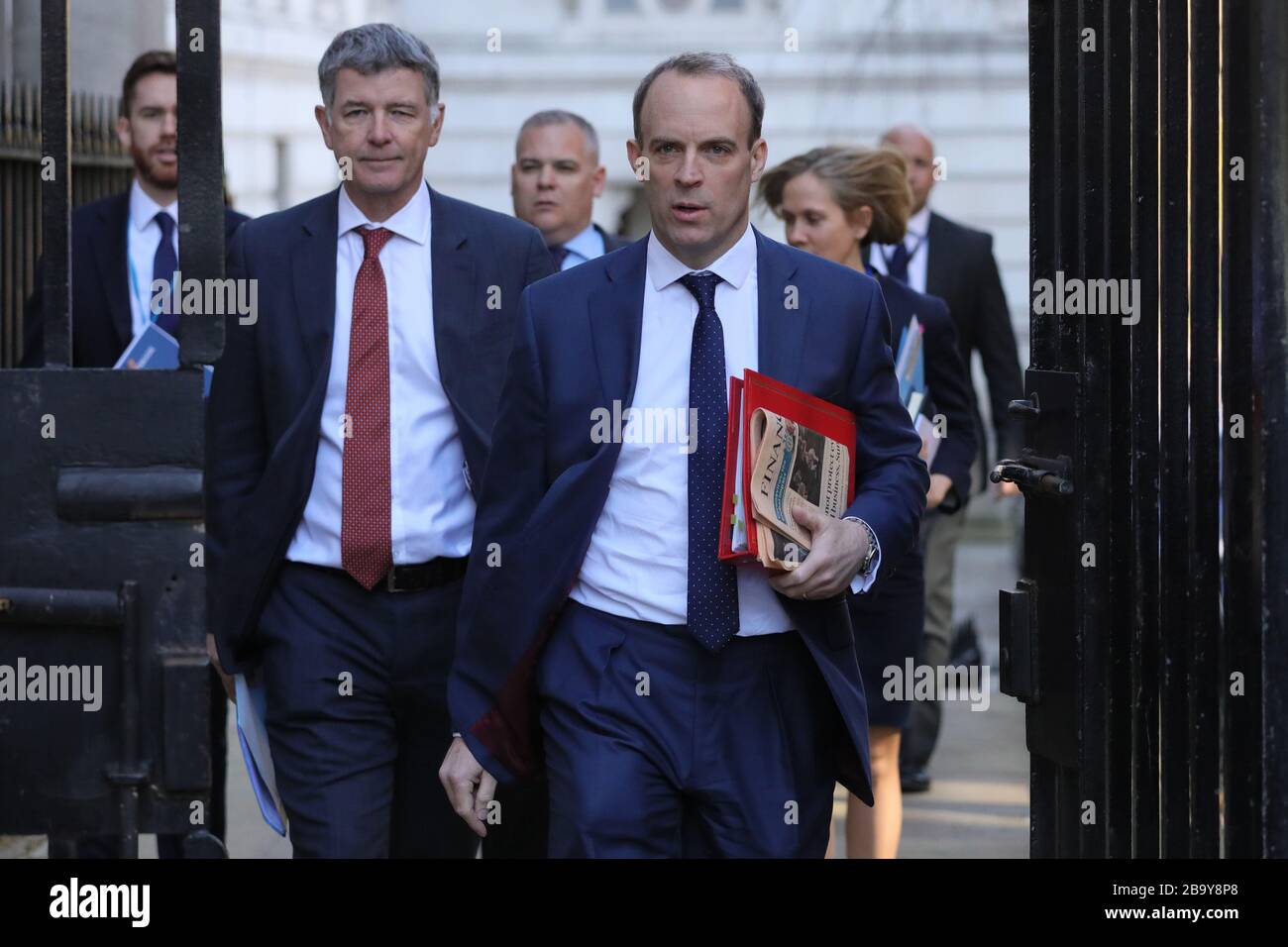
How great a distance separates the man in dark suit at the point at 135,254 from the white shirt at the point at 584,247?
1.08 metres

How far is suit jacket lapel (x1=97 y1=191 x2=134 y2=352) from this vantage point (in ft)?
19.9

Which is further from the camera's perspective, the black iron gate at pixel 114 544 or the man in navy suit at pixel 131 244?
the man in navy suit at pixel 131 244

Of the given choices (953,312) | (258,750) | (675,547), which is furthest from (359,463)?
(953,312)

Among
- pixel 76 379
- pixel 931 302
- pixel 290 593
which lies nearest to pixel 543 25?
pixel 931 302

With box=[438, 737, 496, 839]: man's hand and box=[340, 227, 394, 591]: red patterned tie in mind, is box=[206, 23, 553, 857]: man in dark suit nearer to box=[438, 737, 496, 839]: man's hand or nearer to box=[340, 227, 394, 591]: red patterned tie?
box=[340, 227, 394, 591]: red patterned tie

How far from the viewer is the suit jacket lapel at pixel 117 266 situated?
19.9 feet

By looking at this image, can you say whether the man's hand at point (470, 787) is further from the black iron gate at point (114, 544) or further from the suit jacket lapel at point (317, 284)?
the suit jacket lapel at point (317, 284)

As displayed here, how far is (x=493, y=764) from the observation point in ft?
14.0

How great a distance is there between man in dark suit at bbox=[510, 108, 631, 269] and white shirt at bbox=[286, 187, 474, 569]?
1.89m

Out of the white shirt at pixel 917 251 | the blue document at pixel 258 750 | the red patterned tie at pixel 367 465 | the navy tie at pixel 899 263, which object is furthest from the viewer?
the white shirt at pixel 917 251

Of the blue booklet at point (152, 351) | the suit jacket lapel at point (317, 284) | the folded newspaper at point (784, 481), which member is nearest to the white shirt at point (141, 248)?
the blue booklet at point (152, 351)

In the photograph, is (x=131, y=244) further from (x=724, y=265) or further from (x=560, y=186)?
(x=724, y=265)

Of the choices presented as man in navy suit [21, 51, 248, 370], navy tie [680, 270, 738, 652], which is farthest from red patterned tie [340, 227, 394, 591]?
man in navy suit [21, 51, 248, 370]
